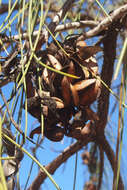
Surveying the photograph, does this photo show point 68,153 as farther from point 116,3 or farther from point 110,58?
point 116,3

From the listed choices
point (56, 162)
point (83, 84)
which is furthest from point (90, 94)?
point (56, 162)

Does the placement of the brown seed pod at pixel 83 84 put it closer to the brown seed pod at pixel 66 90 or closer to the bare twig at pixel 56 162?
the brown seed pod at pixel 66 90

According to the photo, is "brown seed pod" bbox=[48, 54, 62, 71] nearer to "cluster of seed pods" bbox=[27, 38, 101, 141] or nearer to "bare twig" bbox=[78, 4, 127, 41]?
"cluster of seed pods" bbox=[27, 38, 101, 141]

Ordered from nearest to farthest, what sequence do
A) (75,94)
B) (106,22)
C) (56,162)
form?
(75,94)
(106,22)
(56,162)

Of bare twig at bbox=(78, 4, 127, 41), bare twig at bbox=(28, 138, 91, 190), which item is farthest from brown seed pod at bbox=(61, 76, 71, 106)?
bare twig at bbox=(28, 138, 91, 190)

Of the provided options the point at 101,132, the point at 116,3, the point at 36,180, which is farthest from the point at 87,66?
the point at 116,3

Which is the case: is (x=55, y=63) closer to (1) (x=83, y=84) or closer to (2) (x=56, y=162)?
(1) (x=83, y=84)

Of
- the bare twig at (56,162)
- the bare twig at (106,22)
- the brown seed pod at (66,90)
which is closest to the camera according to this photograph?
the brown seed pod at (66,90)

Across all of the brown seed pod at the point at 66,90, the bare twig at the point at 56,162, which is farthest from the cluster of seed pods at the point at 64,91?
the bare twig at the point at 56,162

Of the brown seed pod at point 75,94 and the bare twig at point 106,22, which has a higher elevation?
the bare twig at point 106,22
